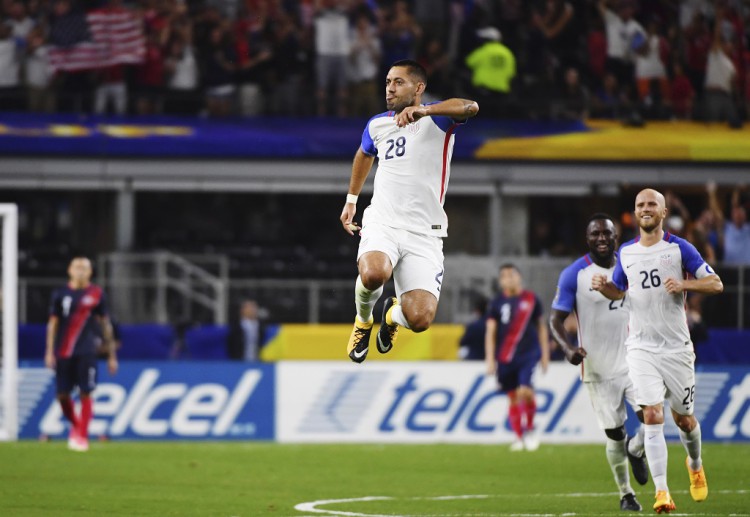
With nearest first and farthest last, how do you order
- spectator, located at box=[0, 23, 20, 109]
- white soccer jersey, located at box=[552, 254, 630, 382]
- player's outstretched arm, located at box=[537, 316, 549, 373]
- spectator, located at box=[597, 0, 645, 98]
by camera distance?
white soccer jersey, located at box=[552, 254, 630, 382]
player's outstretched arm, located at box=[537, 316, 549, 373]
spectator, located at box=[0, 23, 20, 109]
spectator, located at box=[597, 0, 645, 98]

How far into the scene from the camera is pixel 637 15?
26047 mm

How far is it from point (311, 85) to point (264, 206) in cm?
226

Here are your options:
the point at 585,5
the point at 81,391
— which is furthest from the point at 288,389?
the point at 585,5

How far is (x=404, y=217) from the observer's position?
1030 centimetres

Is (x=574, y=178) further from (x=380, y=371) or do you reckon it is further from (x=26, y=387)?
(x=26, y=387)

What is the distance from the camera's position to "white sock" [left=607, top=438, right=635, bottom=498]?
37.3 ft

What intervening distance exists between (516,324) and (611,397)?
5.97 m

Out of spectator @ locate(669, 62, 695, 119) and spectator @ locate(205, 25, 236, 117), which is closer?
spectator @ locate(205, 25, 236, 117)

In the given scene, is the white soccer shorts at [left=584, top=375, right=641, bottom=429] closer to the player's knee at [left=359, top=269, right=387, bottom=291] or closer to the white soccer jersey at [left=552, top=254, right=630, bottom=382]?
the white soccer jersey at [left=552, top=254, right=630, bottom=382]

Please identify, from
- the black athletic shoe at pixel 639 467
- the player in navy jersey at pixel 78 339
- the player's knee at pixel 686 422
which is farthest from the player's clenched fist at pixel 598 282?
the player in navy jersey at pixel 78 339

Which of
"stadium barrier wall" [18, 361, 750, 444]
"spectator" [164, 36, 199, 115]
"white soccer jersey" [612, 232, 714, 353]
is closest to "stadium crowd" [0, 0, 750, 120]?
"spectator" [164, 36, 199, 115]

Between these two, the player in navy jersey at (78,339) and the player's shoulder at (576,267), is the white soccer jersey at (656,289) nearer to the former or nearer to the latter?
the player's shoulder at (576,267)

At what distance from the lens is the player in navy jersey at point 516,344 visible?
17844mm

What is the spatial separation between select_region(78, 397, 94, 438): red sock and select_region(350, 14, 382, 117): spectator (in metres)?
8.56
